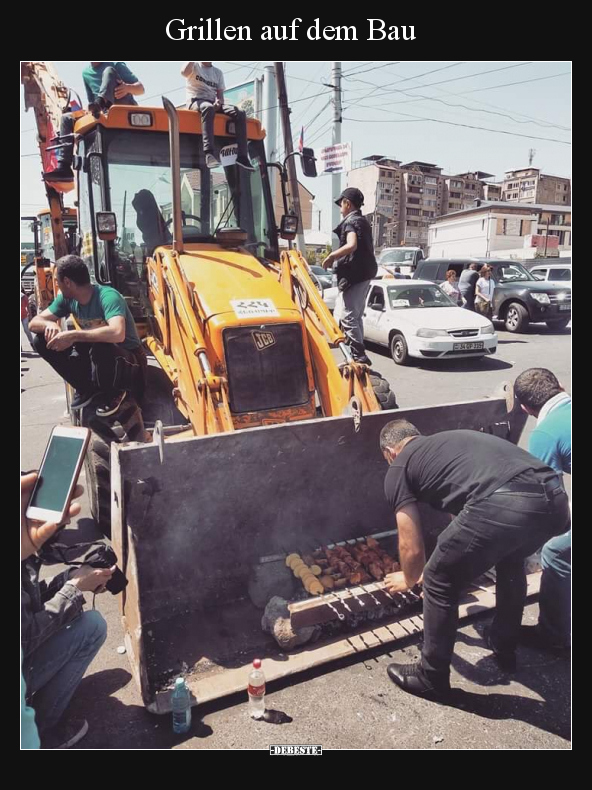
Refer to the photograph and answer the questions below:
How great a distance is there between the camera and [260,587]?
12.4 feet

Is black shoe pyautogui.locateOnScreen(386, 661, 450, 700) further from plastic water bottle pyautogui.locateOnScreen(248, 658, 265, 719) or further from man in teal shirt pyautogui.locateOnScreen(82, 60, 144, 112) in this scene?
man in teal shirt pyautogui.locateOnScreen(82, 60, 144, 112)

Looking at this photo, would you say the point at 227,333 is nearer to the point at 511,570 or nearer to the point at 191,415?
the point at 191,415

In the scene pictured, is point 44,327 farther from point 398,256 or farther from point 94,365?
point 398,256

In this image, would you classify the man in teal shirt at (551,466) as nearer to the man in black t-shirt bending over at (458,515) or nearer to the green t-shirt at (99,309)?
the man in black t-shirt bending over at (458,515)

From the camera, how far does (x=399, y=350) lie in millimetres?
12273

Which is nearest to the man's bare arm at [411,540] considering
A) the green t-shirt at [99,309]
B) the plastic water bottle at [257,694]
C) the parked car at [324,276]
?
the plastic water bottle at [257,694]

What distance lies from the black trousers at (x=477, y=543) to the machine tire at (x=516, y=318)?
13649 millimetres

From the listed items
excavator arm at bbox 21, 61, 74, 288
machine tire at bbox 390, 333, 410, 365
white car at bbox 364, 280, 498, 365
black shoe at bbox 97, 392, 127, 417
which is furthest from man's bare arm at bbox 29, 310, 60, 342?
machine tire at bbox 390, 333, 410, 365

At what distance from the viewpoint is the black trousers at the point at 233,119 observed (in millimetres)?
4609

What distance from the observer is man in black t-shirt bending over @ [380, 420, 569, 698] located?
2.95 meters

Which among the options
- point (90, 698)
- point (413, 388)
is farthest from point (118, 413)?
point (413, 388)

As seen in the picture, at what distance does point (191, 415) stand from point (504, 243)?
180ft

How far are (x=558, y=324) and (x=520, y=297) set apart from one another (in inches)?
65.2

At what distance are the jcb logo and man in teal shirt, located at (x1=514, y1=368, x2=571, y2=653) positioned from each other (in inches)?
72.6
